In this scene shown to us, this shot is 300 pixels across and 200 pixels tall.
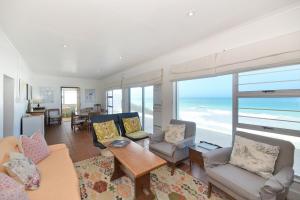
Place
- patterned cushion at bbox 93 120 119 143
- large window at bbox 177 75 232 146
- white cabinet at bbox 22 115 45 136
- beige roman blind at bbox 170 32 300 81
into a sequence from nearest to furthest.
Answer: beige roman blind at bbox 170 32 300 81 < large window at bbox 177 75 232 146 < patterned cushion at bbox 93 120 119 143 < white cabinet at bbox 22 115 45 136

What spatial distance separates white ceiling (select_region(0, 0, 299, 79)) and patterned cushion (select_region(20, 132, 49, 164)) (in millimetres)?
1715

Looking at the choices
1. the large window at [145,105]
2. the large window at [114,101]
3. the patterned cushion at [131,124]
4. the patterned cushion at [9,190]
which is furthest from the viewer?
A: the large window at [114,101]

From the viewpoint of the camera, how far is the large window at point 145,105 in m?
4.73

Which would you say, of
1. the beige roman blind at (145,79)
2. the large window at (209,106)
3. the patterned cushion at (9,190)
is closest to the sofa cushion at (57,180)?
the patterned cushion at (9,190)

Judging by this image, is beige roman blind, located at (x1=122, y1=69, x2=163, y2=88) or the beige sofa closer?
the beige sofa

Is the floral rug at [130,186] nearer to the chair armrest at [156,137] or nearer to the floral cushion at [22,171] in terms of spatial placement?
the chair armrest at [156,137]

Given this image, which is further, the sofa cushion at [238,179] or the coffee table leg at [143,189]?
the coffee table leg at [143,189]

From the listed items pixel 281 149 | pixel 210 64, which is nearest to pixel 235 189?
pixel 281 149

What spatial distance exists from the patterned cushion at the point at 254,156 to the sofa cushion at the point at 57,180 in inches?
78.0

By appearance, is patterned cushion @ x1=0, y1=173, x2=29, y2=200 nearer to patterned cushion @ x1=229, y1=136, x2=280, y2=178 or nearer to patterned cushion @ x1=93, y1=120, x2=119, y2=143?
patterned cushion @ x1=93, y1=120, x2=119, y2=143

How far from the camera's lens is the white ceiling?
1.73 meters

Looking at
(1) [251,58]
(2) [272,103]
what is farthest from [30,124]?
→ (2) [272,103]

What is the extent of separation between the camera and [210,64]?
2.61m

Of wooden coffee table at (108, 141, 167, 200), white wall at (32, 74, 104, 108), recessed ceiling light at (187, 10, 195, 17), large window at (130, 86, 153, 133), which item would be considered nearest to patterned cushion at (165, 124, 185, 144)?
wooden coffee table at (108, 141, 167, 200)
